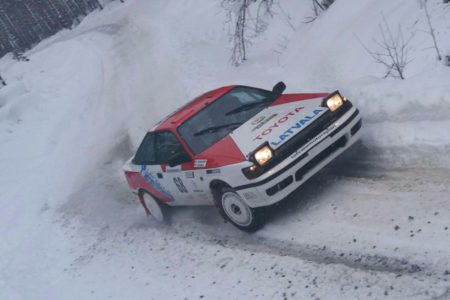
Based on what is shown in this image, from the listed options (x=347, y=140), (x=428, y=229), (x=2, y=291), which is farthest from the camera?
(x=2, y=291)

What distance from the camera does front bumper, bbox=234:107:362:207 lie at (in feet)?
20.7

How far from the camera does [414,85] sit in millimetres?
7895

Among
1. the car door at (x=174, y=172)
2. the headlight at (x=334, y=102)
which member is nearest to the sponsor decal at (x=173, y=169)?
the car door at (x=174, y=172)

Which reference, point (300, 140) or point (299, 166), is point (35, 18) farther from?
point (299, 166)

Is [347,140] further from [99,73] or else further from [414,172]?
[99,73]

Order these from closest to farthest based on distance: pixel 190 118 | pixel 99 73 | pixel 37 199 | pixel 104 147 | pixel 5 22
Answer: pixel 190 118 < pixel 37 199 < pixel 104 147 < pixel 99 73 < pixel 5 22

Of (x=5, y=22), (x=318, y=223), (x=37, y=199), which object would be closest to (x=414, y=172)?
(x=318, y=223)

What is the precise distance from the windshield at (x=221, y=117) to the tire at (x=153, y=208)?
68.3 inches

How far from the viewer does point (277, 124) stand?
6836mm

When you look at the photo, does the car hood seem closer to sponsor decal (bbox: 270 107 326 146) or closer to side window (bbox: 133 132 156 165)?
sponsor decal (bbox: 270 107 326 146)

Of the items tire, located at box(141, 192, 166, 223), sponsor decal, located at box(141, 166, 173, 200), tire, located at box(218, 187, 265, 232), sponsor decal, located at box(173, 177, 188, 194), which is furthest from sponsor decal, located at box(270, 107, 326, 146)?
tire, located at box(141, 192, 166, 223)

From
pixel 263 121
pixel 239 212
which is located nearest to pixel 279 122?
pixel 263 121

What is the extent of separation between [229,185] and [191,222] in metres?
1.86

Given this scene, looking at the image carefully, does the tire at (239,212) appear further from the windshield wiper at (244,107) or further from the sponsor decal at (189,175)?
the windshield wiper at (244,107)
